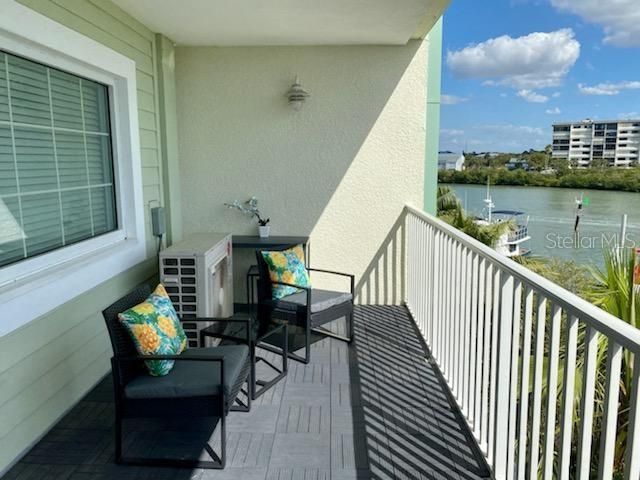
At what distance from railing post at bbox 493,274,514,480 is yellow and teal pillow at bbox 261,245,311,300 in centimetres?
204

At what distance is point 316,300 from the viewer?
12.9 feet

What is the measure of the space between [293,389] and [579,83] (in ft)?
137

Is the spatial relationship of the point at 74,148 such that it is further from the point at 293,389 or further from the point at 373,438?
the point at 373,438

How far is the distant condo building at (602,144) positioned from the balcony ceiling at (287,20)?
9714 millimetres

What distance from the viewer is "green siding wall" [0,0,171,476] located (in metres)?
2.50

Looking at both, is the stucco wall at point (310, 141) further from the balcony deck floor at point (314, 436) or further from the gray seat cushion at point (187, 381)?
the gray seat cushion at point (187, 381)

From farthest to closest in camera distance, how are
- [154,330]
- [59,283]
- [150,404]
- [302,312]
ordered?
1. [302,312]
2. [59,283]
3. [154,330]
4. [150,404]

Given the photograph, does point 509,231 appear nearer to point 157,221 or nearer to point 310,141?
point 310,141

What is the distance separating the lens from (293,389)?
3.28 metres

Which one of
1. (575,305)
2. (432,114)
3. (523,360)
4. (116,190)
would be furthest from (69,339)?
(432,114)

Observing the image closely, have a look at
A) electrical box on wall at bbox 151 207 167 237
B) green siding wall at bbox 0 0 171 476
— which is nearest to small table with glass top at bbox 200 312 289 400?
green siding wall at bbox 0 0 171 476

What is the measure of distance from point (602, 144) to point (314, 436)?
13370 mm

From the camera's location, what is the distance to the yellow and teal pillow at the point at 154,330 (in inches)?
96.2

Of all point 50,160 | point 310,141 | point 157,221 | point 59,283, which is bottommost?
point 59,283
